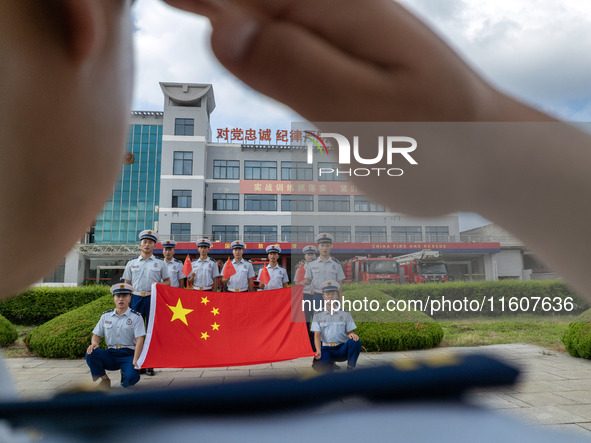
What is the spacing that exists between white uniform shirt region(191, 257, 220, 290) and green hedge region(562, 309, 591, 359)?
3825 mm

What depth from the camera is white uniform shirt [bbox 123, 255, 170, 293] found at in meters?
3.46

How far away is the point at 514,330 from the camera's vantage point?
5039 mm

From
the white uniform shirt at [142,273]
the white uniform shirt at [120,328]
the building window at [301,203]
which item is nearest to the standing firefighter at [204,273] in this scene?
the white uniform shirt at [142,273]

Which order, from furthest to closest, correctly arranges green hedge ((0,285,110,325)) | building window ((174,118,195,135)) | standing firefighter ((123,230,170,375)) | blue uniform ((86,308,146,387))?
green hedge ((0,285,110,325)), standing firefighter ((123,230,170,375)), blue uniform ((86,308,146,387)), building window ((174,118,195,135))

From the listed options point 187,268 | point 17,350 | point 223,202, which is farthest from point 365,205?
point 223,202

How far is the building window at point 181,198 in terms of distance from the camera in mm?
15633

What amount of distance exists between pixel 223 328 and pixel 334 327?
1.13 metres

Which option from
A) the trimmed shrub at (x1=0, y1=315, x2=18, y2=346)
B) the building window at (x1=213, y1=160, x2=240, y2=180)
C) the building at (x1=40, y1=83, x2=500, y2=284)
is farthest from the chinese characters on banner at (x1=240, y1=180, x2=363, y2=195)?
the building window at (x1=213, y1=160, x2=240, y2=180)

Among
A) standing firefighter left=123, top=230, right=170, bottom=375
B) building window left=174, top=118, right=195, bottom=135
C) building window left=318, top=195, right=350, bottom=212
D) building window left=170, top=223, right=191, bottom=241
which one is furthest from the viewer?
building window left=170, top=223, right=191, bottom=241

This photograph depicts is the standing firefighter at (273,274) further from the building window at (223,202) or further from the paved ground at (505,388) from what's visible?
the building window at (223,202)

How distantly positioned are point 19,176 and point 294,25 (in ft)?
0.53

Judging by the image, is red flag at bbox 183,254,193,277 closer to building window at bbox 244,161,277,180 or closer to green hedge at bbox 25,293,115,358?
green hedge at bbox 25,293,115,358

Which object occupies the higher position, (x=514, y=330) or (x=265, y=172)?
(x=265, y=172)

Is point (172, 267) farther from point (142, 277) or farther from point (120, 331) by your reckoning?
point (120, 331)
